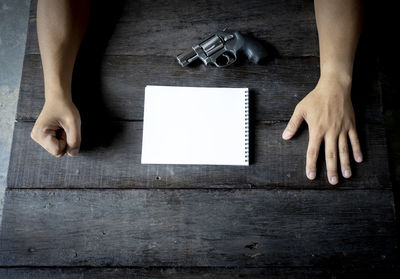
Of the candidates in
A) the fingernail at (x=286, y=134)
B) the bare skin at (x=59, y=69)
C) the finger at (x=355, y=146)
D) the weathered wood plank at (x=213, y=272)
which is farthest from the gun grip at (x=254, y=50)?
the weathered wood plank at (x=213, y=272)

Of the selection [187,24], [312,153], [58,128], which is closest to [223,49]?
[187,24]

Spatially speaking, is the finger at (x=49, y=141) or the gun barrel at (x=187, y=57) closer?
the finger at (x=49, y=141)

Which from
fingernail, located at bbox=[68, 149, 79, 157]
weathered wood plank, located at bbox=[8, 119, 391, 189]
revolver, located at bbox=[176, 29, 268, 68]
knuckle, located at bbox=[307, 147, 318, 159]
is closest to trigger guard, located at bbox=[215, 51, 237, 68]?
revolver, located at bbox=[176, 29, 268, 68]

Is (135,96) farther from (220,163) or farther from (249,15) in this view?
(249,15)

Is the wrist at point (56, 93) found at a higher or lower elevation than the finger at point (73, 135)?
higher

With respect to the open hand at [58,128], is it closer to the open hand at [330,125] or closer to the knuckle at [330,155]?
the open hand at [330,125]

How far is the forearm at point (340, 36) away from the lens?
885mm

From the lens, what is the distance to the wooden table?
2.64ft

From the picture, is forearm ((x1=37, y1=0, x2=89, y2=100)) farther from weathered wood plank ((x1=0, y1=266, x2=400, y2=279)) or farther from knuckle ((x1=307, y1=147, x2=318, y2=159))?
knuckle ((x1=307, y1=147, x2=318, y2=159))

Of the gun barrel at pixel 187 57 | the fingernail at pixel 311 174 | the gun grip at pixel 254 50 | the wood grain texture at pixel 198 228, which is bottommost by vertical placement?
the wood grain texture at pixel 198 228

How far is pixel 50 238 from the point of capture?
812mm

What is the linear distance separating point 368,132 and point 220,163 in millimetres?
452

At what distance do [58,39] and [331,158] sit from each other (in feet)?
2.85

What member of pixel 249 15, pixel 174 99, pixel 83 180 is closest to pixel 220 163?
pixel 174 99
